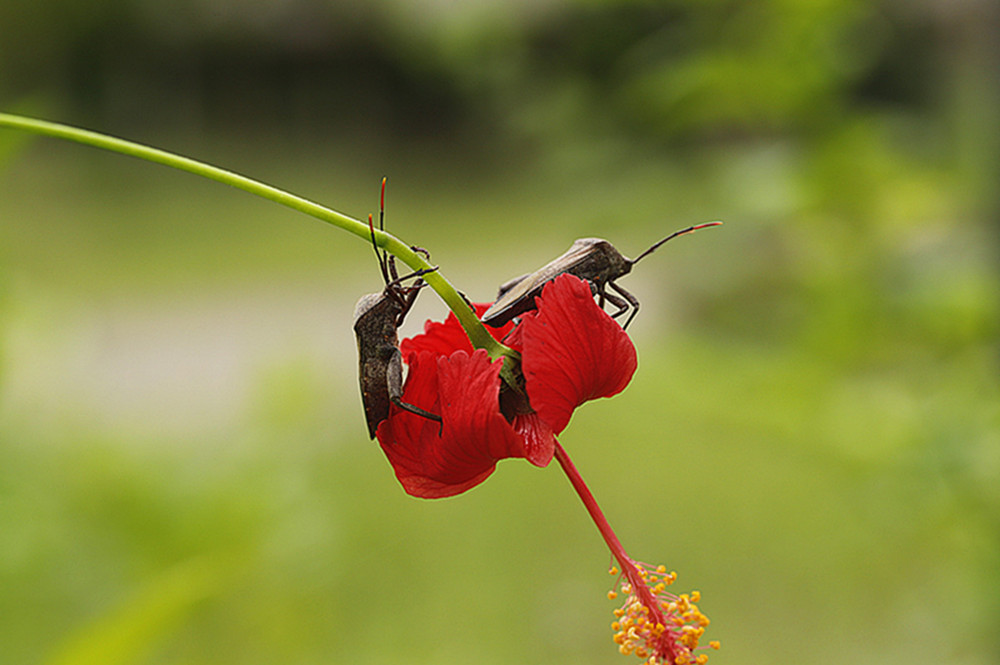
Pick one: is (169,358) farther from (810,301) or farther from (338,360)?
(810,301)

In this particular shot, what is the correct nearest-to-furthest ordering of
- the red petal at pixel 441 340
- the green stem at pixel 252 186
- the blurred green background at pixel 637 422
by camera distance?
the green stem at pixel 252 186
the red petal at pixel 441 340
the blurred green background at pixel 637 422

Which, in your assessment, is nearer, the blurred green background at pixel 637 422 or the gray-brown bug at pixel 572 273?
the gray-brown bug at pixel 572 273

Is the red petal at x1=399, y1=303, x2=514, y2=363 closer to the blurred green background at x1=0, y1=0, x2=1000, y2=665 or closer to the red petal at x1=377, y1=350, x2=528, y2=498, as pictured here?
the red petal at x1=377, y1=350, x2=528, y2=498

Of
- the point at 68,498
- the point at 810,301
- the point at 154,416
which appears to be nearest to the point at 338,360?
the point at 154,416

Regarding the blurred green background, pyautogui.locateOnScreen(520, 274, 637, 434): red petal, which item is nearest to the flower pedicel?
pyautogui.locateOnScreen(520, 274, 637, 434): red petal

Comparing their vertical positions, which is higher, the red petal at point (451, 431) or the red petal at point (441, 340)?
the red petal at point (441, 340)

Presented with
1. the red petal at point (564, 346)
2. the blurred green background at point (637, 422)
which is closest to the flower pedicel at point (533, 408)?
the red petal at point (564, 346)

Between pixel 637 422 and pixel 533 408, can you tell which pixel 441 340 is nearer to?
pixel 533 408

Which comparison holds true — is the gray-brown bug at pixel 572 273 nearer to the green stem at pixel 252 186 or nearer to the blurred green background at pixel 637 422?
the green stem at pixel 252 186

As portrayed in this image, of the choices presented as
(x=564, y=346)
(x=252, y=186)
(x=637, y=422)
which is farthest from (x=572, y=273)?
(x=637, y=422)
